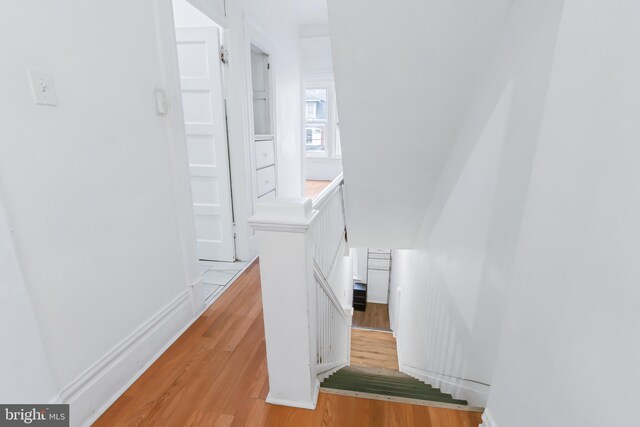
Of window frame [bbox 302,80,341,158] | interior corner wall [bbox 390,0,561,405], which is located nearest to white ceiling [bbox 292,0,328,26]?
window frame [bbox 302,80,341,158]

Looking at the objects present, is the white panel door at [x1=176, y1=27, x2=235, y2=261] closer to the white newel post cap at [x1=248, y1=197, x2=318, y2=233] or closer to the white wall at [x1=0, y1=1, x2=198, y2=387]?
the white wall at [x1=0, y1=1, x2=198, y2=387]

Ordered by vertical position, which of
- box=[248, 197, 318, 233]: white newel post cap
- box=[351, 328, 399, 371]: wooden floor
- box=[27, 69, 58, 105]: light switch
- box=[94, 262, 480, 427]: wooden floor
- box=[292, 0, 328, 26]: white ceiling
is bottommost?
box=[351, 328, 399, 371]: wooden floor

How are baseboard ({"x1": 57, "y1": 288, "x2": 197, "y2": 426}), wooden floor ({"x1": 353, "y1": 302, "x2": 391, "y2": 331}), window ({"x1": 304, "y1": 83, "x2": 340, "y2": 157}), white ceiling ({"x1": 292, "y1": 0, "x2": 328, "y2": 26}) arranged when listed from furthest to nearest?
1. wooden floor ({"x1": 353, "y1": 302, "x2": 391, "y2": 331})
2. window ({"x1": 304, "y1": 83, "x2": 340, "y2": 157})
3. white ceiling ({"x1": 292, "y1": 0, "x2": 328, "y2": 26})
4. baseboard ({"x1": 57, "y1": 288, "x2": 197, "y2": 426})

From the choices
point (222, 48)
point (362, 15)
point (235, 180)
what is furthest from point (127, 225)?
point (222, 48)

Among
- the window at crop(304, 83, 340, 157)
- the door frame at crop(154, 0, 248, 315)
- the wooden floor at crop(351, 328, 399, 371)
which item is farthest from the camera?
the window at crop(304, 83, 340, 157)

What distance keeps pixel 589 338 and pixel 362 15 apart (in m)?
1.50

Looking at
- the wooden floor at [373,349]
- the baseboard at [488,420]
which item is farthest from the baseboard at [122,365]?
the wooden floor at [373,349]

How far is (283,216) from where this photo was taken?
114 cm

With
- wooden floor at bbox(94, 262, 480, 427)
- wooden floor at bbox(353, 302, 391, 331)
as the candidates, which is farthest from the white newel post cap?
wooden floor at bbox(353, 302, 391, 331)

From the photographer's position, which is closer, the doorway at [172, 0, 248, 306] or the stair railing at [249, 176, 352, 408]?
the stair railing at [249, 176, 352, 408]

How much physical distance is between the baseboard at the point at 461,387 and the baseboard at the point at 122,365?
1665 millimetres

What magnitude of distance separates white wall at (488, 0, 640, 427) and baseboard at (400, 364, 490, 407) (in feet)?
2.03

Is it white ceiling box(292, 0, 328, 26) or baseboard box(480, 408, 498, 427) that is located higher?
white ceiling box(292, 0, 328, 26)

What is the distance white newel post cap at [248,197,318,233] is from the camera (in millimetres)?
1117
